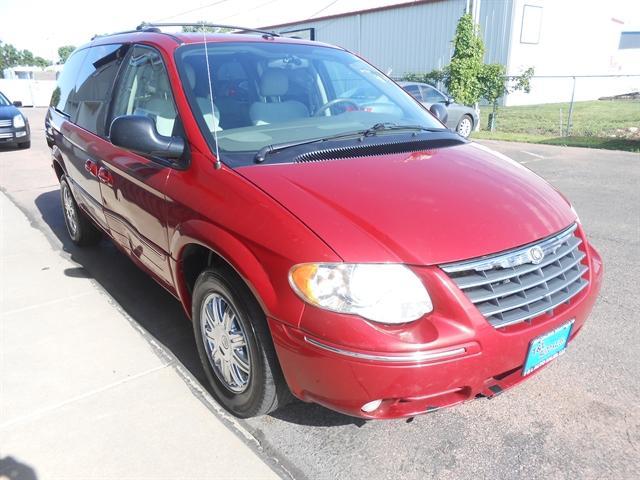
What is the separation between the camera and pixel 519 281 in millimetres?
2119

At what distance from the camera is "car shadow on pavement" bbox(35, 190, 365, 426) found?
8.80ft

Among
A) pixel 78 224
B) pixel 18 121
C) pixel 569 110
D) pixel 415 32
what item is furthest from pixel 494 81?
pixel 78 224

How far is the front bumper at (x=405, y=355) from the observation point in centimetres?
190

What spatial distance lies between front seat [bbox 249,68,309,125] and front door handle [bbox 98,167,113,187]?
1203 mm

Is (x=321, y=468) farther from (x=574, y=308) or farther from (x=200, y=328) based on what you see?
(x=574, y=308)

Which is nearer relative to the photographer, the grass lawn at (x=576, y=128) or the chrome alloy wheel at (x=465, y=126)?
the grass lawn at (x=576, y=128)

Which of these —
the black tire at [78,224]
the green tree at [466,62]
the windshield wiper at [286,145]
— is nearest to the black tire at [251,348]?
the windshield wiper at [286,145]

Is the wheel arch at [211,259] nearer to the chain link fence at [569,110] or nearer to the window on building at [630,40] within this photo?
the chain link fence at [569,110]

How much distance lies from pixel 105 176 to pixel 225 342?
5.69 ft

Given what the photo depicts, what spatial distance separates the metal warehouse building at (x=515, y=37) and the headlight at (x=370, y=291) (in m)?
22.3

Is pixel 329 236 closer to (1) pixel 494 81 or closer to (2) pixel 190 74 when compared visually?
(2) pixel 190 74

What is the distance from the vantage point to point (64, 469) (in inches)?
91.7

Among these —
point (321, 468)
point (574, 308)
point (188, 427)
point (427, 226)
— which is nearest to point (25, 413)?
point (188, 427)

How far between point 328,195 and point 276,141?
2.14ft
